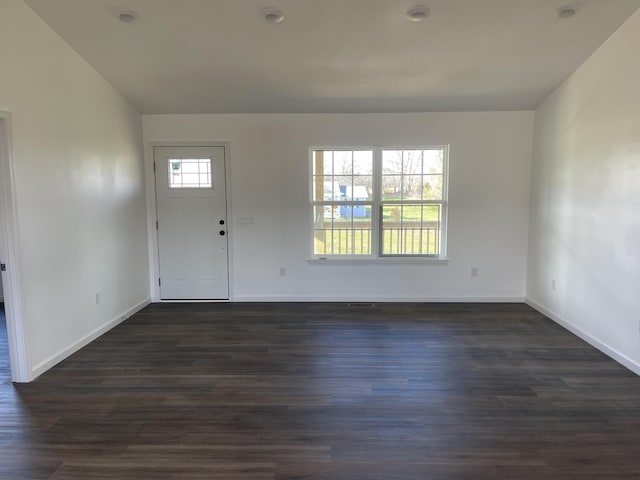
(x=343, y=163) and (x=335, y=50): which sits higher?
(x=335, y=50)

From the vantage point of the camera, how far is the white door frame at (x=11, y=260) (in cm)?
254

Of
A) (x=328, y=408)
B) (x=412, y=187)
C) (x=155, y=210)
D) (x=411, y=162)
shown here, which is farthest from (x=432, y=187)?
(x=155, y=210)

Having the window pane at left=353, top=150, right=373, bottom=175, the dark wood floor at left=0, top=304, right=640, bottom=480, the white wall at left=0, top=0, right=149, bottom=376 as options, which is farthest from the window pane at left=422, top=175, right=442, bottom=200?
the white wall at left=0, top=0, right=149, bottom=376

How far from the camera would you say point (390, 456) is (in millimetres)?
1905

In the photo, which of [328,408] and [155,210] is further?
[155,210]

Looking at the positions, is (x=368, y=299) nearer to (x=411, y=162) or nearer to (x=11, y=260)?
(x=411, y=162)

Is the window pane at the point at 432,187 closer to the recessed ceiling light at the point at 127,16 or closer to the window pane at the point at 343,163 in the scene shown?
the window pane at the point at 343,163

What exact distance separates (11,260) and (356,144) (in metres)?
3.54

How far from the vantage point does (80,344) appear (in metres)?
3.30

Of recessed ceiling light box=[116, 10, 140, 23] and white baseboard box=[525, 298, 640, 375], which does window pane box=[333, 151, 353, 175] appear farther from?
white baseboard box=[525, 298, 640, 375]

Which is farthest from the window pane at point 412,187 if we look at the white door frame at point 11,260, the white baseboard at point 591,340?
the white door frame at point 11,260

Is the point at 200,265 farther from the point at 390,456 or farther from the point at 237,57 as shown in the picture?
the point at 390,456

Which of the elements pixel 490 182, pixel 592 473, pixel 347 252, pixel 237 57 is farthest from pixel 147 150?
pixel 592 473

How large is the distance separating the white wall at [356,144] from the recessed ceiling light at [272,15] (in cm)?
160
